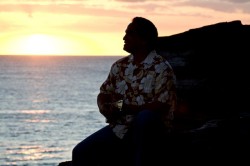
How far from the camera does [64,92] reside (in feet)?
496

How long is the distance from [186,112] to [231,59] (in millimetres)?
2906

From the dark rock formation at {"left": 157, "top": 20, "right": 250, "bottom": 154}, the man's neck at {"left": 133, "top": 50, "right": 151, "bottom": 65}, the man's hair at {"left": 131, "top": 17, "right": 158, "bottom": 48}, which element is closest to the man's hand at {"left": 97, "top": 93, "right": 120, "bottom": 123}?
the man's neck at {"left": 133, "top": 50, "right": 151, "bottom": 65}

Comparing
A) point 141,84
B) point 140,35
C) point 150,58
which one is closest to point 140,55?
point 150,58

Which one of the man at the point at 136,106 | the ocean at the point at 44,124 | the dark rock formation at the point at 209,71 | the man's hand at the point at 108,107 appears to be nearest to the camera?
the man at the point at 136,106

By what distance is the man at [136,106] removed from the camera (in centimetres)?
673

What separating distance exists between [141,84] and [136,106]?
0.28 m

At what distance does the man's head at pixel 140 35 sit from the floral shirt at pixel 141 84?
0.15 m

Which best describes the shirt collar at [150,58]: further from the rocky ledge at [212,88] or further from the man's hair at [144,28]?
the rocky ledge at [212,88]

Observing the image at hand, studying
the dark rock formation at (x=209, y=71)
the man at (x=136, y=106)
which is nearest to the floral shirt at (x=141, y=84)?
the man at (x=136, y=106)

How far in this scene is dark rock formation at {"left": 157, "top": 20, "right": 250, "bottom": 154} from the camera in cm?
1253

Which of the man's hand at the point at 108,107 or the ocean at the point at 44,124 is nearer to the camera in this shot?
the man's hand at the point at 108,107

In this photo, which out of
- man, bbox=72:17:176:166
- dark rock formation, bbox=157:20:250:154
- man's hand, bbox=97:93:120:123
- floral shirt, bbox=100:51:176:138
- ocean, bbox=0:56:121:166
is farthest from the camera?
ocean, bbox=0:56:121:166

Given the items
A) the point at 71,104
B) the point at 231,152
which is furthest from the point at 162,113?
the point at 71,104

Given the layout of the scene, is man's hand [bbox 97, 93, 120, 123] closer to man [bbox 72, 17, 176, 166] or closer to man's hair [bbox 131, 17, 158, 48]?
man [bbox 72, 17, 176, 166]
